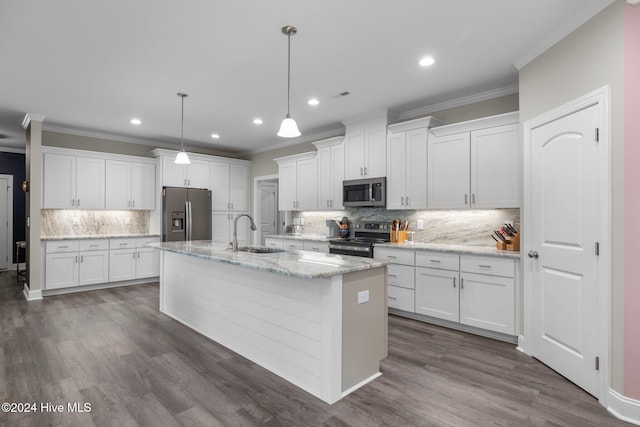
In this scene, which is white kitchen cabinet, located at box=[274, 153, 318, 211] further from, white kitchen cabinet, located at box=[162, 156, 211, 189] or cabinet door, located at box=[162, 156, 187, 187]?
cabinet door, located at box=[162, 156, 187, 187]

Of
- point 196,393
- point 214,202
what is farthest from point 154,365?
point 214,202

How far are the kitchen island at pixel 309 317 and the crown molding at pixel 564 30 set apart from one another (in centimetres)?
224

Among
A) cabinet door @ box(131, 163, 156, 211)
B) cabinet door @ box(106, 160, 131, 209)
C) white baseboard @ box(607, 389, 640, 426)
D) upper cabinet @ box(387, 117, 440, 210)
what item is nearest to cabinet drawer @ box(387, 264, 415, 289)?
upper cabinet @ box(387, 117, 440, 210)

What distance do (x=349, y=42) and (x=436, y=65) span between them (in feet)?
3.20

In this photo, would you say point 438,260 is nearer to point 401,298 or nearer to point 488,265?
point 488,265

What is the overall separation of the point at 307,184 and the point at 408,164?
1972 mm

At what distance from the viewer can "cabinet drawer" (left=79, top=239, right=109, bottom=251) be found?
545 cm

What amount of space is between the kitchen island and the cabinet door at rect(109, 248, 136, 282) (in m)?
3.38

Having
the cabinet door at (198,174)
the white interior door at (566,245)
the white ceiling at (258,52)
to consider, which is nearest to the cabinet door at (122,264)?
the cabinet door at (198,174)

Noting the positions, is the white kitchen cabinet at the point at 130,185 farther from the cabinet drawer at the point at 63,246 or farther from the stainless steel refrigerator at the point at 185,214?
the cabinet drawer at the point at 63,246

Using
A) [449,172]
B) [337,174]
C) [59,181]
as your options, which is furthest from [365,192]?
[59,181]

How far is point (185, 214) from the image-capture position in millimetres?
6371

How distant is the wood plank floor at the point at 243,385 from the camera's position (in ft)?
6.81

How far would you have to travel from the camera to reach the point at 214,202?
6961mm
